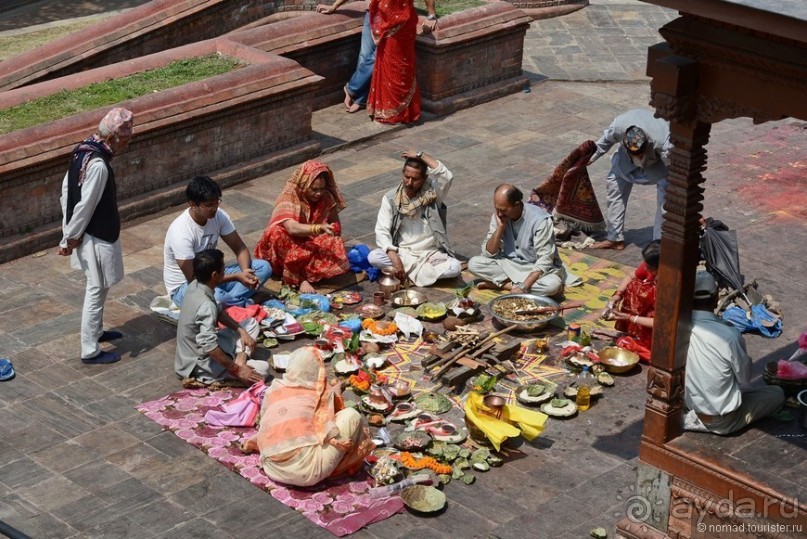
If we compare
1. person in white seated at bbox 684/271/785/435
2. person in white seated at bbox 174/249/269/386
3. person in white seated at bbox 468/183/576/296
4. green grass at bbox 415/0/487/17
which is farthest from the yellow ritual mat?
green grass at bbox 415/0/487/17

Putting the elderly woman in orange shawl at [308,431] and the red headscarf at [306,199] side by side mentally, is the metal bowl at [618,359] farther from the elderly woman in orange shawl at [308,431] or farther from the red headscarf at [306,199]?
the red headscarf at [306,199]

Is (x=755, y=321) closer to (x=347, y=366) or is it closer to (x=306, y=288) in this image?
(x=347, y=366)

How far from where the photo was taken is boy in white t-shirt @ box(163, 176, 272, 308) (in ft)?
33.9

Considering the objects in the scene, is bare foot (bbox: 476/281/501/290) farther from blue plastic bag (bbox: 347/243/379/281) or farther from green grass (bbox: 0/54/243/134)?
green grass (bbox: 0/54/243/134)

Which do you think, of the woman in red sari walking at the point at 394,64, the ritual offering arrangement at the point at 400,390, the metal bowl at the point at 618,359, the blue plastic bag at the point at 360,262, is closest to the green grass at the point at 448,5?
the woman in red sari walking at the point at 394,64

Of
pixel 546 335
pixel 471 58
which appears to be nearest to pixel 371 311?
pixel 546 335

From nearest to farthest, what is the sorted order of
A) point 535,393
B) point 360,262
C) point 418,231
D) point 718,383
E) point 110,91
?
point 718,383
point 535,393
point 418,231
point 360,262
point 110,91

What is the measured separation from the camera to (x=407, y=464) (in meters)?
8.92

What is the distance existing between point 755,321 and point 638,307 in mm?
1013

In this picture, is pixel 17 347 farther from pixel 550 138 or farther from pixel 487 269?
pixel 550 138

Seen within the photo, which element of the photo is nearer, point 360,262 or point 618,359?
point 618,359

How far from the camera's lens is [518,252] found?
1131 cm

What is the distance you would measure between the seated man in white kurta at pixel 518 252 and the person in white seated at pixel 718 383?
276 centimetres

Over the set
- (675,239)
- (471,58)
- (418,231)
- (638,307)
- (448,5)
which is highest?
(675,239)
